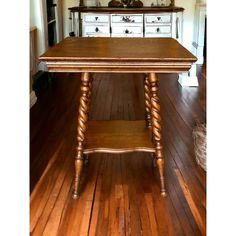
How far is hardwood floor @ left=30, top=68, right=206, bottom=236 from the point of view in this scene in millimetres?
1763

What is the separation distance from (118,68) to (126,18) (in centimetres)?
314

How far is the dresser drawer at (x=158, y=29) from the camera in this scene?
15.5 ft

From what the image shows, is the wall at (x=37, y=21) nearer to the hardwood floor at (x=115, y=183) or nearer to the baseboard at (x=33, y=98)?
the baseboard at (x=33, y=98)

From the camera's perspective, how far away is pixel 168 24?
470 cm

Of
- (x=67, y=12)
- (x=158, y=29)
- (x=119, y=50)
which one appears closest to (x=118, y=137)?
(x=119, y=50)

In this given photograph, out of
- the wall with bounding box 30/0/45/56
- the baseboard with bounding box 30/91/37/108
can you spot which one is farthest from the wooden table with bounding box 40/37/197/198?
the wall with bounding box 30/0/45/56

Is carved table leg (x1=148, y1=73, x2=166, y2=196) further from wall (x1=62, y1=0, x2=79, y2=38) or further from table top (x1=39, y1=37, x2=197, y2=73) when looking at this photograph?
wall (x1=62, y1=0, x2=79, y2=38)

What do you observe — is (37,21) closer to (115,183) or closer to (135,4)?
(135,4)

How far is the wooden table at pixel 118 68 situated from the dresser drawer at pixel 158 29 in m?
2.36

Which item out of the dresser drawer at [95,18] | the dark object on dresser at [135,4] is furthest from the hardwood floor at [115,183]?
the dark object on dresser at [135,4]
